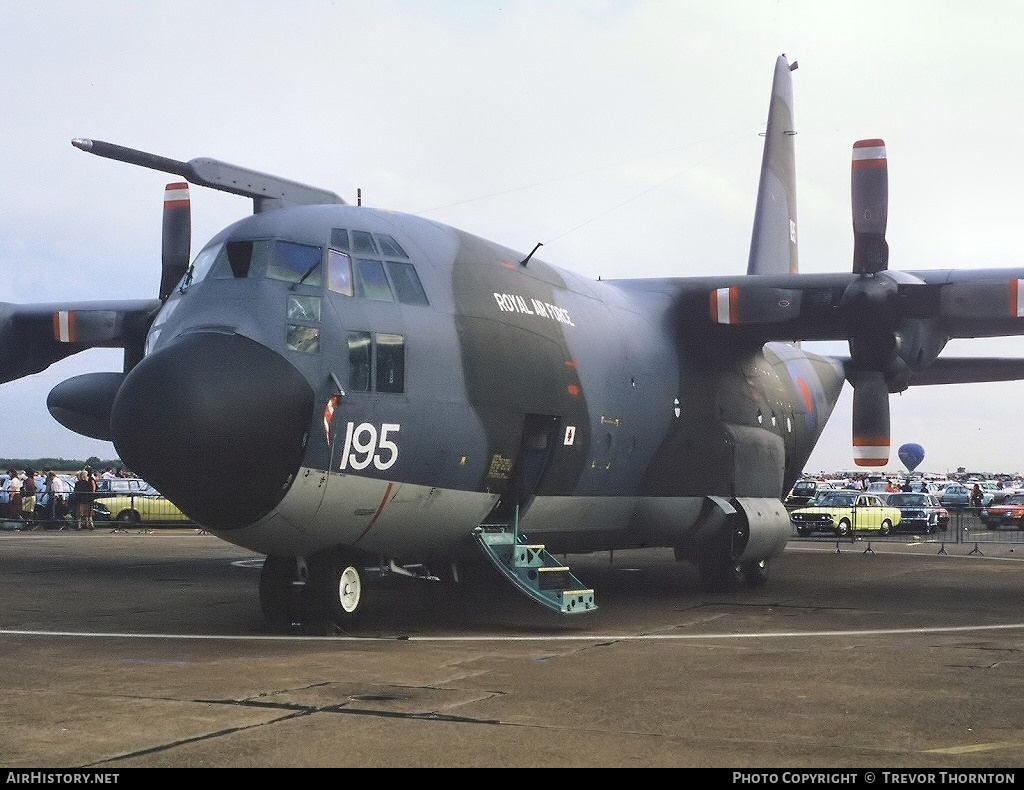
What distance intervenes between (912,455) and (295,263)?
71.8m

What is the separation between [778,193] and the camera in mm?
27172

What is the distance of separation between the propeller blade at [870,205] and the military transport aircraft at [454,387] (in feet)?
0.11

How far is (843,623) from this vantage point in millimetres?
Answer: 14695

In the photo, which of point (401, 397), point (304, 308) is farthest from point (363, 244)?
point (401, 397)

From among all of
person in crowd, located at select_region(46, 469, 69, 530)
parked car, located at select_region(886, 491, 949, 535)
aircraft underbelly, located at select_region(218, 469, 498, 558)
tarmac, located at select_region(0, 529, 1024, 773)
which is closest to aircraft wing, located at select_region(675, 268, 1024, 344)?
tarmac, located at select_region(0, 529, 1024, 773)

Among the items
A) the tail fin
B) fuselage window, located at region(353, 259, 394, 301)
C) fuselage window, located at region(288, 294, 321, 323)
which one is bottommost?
fuselage window, located at region(288, 294, 321, 323)

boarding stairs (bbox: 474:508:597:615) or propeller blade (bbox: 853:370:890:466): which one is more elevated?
propeller blade (bbox: 853:370:890:466)

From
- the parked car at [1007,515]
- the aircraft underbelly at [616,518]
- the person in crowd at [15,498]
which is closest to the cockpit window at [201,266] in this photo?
the aircraft underbelly at [616,518]

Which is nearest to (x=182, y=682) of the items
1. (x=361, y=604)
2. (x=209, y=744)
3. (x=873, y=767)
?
(x=209, y=744)

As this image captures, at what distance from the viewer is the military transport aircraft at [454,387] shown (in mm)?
11836

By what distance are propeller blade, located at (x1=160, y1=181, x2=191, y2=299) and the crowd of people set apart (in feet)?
63.3

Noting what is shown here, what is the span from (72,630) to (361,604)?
126 inches

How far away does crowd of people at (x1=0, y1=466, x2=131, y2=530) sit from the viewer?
3906 centimetres

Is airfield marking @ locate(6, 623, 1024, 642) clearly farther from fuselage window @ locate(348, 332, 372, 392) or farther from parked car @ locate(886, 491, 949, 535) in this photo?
parked car @ locate(886, 491, 949, 535)
